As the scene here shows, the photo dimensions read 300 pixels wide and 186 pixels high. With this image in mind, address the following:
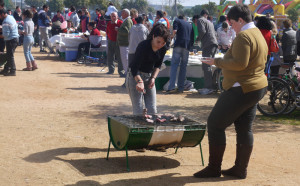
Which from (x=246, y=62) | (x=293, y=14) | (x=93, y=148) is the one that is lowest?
(x=93, y=148)

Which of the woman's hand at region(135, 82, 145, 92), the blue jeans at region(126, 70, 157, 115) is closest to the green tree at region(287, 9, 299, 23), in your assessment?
the blue jeans at region(126, 70, 157, 115)

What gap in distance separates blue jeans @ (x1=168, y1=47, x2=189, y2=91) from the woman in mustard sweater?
22.2 ft

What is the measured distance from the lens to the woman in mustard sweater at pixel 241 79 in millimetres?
4926

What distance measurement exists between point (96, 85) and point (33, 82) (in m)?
1.86

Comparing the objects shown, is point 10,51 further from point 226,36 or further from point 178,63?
point 226,36

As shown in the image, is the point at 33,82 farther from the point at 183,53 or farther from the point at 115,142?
the point at 115,142

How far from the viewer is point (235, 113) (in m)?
5.10

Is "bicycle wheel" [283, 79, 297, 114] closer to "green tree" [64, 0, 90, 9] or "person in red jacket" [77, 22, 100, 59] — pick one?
"person in red jacket" [77, 22, 100, 59]

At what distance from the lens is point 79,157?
6.27m

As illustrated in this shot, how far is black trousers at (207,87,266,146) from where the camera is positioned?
507 cm

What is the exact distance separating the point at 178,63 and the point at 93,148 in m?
5.85

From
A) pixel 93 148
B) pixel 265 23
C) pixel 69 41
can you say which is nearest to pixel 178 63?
pixel 265 23

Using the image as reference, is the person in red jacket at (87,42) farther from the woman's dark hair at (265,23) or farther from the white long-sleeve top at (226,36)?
the woman's dark hair at (265,23)

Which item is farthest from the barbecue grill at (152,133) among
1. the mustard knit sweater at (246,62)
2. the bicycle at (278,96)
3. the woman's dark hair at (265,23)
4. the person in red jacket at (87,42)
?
the person in red jacket at (87,42)
